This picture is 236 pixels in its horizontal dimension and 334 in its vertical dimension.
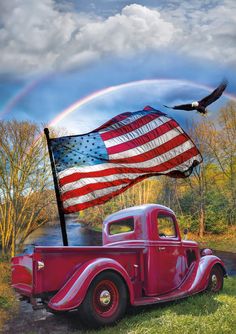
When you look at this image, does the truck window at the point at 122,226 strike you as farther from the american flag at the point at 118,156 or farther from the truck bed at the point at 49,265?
the american flag at the point at 118,156

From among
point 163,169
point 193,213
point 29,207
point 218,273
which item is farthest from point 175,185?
point 163,169

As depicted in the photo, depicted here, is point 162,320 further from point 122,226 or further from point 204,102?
point 204,102

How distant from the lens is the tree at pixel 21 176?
65.1 feet

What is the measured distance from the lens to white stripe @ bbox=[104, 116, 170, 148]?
6.80 m

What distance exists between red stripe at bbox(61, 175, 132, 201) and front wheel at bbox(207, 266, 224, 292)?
3.78 meters

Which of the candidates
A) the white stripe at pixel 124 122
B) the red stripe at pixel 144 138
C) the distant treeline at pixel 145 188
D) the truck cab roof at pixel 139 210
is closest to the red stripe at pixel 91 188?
the red stripe at pixel 144 138

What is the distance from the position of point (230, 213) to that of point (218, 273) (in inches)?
794

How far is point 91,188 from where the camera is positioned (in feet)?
20.2

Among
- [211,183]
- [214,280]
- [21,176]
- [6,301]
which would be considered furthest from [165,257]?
[211,183]

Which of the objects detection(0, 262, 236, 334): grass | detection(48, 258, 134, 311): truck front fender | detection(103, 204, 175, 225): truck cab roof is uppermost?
detection(103, 204, 175, 225): truck cab roof

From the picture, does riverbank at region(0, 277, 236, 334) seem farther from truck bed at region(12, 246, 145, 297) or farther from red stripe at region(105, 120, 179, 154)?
red stripe at region(105, 120, 179, 154)

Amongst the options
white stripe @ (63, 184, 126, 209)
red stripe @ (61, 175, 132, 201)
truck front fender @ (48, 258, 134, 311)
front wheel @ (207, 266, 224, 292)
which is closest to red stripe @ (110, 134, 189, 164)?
Result: red stripe @ (61, 175, 132, 201)

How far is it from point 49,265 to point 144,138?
298 cm

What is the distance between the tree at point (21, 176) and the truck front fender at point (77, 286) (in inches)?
549
